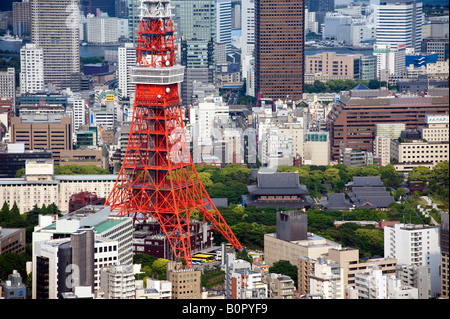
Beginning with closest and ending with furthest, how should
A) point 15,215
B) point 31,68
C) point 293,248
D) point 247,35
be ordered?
1. point 293,248
2. point 15,215
3. point 31,68
4. point 247,35

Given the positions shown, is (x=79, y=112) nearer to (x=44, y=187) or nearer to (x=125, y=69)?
(x=125, y=69)

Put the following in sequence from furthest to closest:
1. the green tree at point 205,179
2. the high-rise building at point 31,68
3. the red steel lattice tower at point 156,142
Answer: the high-rise building at point 31,68 < the green tree at point 205,179 < the red steel lattice tower at point 156,142

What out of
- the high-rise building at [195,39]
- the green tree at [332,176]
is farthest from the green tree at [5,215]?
the high-rise building at [195,39]

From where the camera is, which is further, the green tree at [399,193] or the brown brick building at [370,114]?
the brown brick building at [370,114]

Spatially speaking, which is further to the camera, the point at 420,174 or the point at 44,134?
the point at 44,134

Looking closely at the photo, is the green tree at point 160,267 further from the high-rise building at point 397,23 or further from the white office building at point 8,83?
the high-rise building at point 397,23

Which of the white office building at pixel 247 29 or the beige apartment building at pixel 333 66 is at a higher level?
the white office building at pixel 247 29

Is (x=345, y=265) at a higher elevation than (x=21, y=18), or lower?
lower

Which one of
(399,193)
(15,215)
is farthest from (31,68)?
(15,215)
